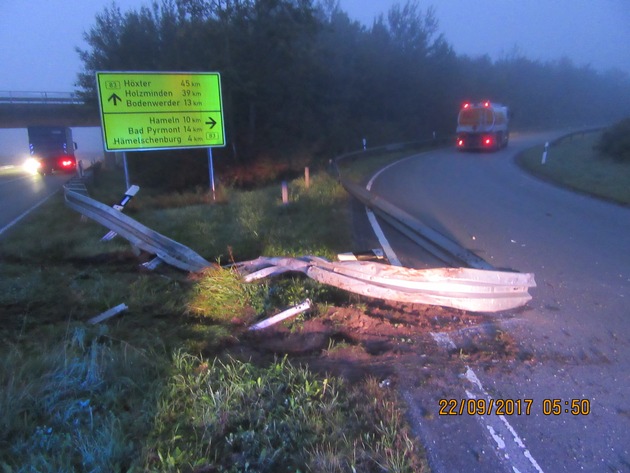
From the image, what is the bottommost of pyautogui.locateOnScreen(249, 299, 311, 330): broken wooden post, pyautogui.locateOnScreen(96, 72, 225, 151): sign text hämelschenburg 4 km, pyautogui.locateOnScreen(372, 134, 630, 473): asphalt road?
pyautogui.locateOnScreen(372, 134, 630, 473): asphalt road

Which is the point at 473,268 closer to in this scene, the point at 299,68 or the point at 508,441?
the point at 508,441

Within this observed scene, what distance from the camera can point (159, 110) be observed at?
1345cm

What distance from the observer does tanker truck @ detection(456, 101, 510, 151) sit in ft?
103

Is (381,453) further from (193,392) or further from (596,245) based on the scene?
(596,245)

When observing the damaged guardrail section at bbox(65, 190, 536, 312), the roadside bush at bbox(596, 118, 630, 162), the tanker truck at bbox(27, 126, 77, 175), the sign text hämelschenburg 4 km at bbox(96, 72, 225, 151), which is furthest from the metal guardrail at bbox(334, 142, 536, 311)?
the tanker truck at bbox(27, 126, 77, 175)

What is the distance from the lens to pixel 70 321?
5363 mm

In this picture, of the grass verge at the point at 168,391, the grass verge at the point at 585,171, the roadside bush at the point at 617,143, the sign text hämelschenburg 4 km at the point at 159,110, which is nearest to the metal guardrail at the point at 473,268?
the grass verge at the point at 168,391

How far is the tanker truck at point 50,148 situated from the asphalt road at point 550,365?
3043 cm

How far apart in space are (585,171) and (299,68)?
59.6ft

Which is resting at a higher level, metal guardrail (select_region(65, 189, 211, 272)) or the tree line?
the tree line

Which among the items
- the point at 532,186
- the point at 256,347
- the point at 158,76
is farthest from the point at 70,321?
the point at 532,186

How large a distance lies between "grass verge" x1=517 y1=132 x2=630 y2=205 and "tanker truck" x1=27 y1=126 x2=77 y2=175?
92.9 feet

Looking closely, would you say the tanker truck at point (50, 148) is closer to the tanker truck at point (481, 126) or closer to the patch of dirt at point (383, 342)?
the tanker truck at point (481, 126)
